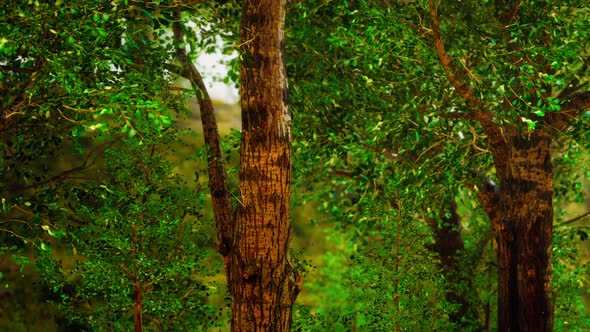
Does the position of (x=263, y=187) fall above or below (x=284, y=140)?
below

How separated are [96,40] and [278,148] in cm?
250

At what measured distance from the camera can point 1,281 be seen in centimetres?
1902

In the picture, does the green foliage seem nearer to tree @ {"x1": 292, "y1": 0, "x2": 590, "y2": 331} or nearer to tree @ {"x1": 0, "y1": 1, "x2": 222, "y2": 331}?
tree @ {"x1": 0, "y1": 1, "x2": 222, "y2": 331}

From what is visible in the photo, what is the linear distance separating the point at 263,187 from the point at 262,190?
39 mm

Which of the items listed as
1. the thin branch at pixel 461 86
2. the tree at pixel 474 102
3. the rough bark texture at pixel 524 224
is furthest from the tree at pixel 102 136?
the rough bark texture at pixel 524 224

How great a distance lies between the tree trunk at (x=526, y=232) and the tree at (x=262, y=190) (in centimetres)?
509

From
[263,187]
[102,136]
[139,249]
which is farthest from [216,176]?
[139,249]

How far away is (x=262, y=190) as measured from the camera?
776 centimetres

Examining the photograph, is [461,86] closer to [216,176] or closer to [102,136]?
[216,176]

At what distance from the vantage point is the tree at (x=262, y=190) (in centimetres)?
769

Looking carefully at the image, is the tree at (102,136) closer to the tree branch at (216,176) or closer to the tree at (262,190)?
the tree branch at (216,176)

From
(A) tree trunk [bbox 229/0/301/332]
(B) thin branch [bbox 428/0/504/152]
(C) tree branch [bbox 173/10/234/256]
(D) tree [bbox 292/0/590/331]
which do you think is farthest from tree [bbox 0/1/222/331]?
(B) thin branch [bbox 428/0/504/152]

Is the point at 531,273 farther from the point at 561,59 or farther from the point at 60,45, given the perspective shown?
the point at 60,45

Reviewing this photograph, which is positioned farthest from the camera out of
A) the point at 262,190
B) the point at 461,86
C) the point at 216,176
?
the point at 461,86
